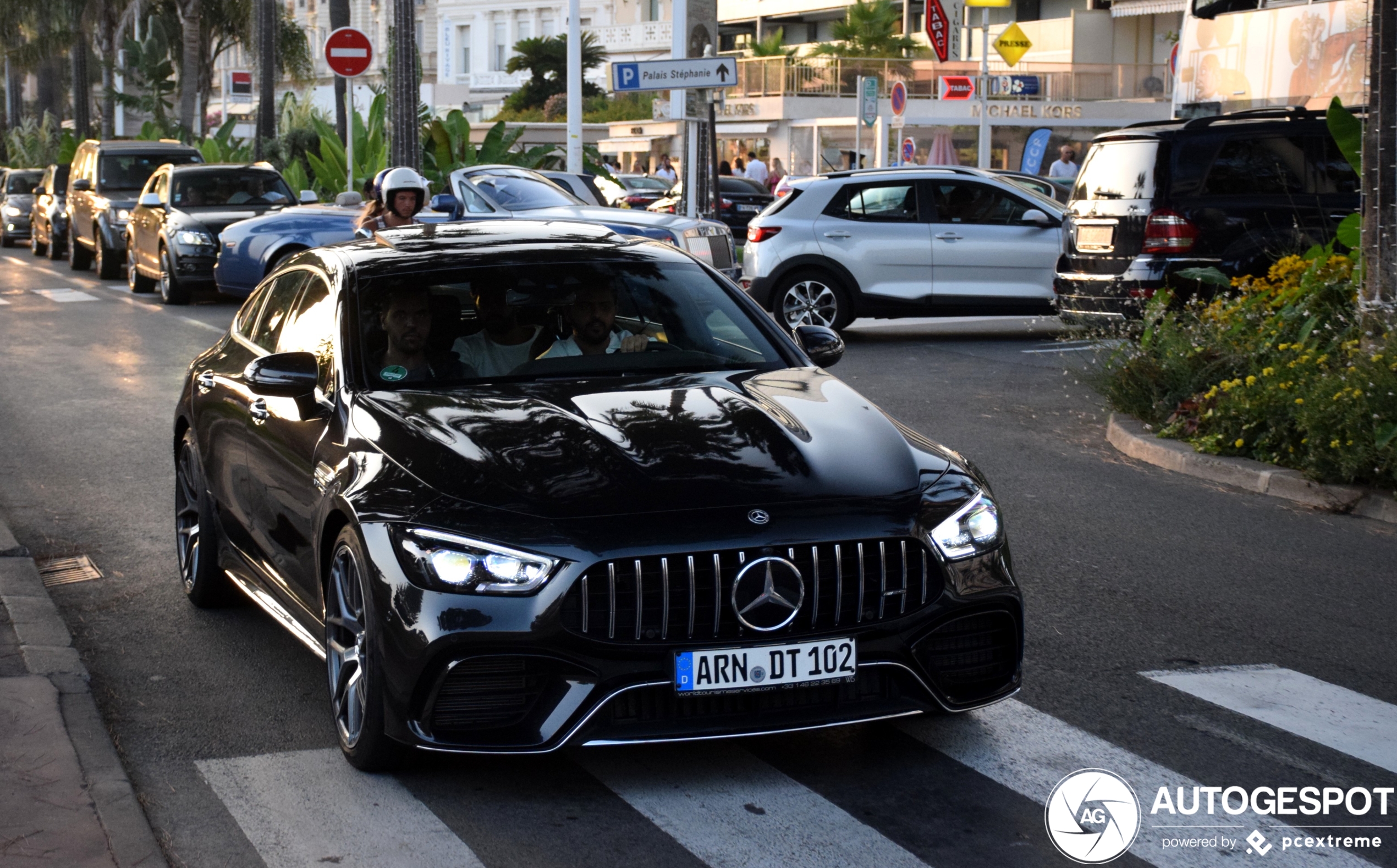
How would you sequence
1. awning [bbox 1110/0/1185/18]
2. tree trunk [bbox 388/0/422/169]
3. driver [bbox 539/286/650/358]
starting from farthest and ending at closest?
1. awning [bbox 1110/0/1185/18]
2. tree trunk [bbox 388/0/422/169]
3. driver [bbox 539/286/650/358]

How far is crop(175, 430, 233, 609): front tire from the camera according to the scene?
22.1 feet

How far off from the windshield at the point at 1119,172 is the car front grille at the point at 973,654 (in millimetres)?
10099

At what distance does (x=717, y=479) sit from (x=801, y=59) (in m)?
53.2

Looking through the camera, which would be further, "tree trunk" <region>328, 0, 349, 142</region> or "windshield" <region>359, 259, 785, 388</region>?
"tree trunk" <region>328, 0, 349, 142</region>

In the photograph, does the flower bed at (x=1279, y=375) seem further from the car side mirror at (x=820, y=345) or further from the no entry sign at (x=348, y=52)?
the no entry sign at (x=348, y=52)

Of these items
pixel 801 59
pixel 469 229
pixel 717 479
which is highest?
pixel 801 59

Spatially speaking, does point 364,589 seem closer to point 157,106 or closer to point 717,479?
point 717,479

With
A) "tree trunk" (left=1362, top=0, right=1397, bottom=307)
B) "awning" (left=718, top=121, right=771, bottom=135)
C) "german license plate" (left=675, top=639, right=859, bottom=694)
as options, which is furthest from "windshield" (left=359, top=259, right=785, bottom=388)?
"awning" (left=718, top=121, right=771, bottom=135)

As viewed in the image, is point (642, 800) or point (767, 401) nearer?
point (642, 800)

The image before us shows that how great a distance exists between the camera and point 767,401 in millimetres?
5375

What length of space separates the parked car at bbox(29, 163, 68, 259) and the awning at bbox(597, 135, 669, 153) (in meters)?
33.1

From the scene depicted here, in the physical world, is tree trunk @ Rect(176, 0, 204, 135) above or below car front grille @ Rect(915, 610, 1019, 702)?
above

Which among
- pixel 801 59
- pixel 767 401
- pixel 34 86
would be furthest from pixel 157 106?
pixel 34 86

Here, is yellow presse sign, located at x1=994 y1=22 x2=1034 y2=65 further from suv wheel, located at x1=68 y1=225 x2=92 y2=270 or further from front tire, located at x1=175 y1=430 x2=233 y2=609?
front tire, located at x1=175 y1=430 x2=233 y2=609
